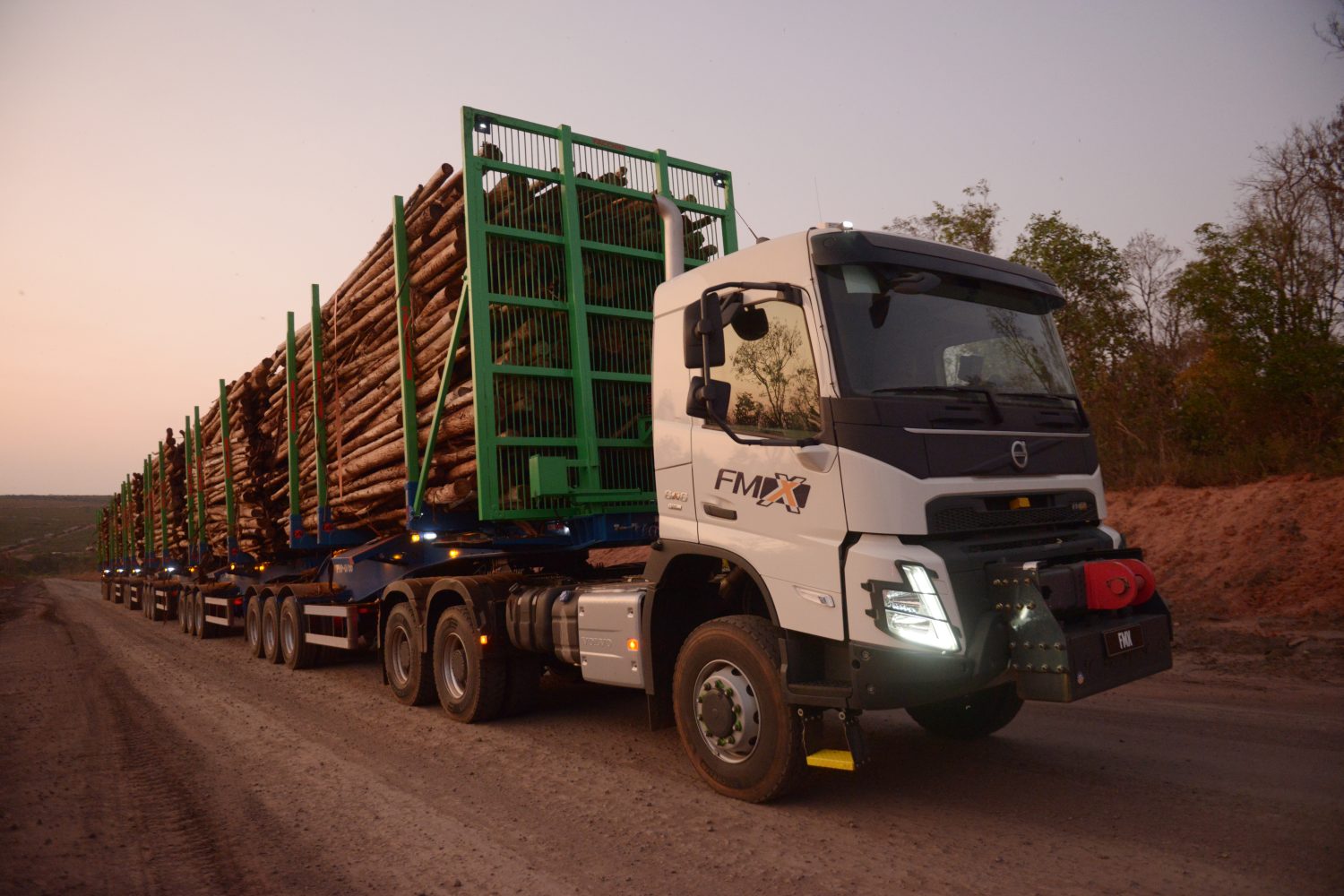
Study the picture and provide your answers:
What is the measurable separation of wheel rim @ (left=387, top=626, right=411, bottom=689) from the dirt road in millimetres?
570

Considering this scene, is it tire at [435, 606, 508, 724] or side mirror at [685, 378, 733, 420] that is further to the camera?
tire at [435, 606, 508, 724]

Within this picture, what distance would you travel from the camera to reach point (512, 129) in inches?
279

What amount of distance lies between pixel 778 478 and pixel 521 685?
343cm

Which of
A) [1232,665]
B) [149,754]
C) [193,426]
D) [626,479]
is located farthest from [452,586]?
[193,426]

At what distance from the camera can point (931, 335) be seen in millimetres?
4633

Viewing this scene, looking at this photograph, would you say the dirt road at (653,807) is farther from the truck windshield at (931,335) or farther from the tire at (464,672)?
the truck windshield at (931,335)

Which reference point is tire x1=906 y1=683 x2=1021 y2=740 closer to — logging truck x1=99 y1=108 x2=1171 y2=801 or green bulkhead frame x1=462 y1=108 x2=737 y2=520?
logging truck x1=99 y1=108 x2=1171 y2=801

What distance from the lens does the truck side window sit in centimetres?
448

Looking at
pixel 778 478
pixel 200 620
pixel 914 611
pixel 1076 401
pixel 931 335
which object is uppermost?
pixel 931 335

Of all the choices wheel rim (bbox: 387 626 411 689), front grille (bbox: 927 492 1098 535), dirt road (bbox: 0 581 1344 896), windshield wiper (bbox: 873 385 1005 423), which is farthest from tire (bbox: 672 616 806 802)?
wheel rim (bbox: 387 626 411 689)

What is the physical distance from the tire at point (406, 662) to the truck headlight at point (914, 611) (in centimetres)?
473

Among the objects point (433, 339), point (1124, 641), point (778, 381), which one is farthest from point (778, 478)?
point (433, 339)

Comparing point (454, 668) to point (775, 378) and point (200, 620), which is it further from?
point (200, 620)

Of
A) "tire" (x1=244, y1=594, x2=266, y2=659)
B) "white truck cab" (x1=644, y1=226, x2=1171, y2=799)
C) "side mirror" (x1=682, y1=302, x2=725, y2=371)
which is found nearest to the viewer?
"white truck cab" (x1=644, y1=226, x2=1171, y2=799)
